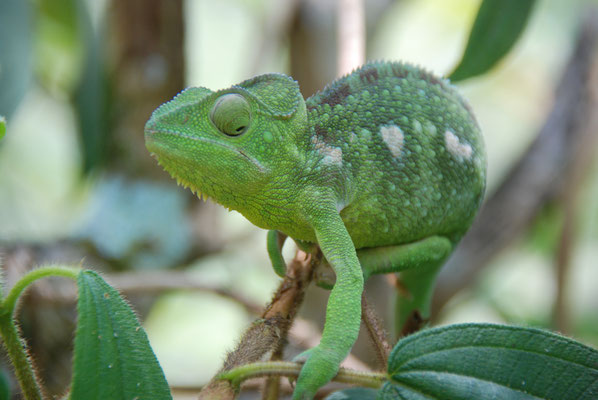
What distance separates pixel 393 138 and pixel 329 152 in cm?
12

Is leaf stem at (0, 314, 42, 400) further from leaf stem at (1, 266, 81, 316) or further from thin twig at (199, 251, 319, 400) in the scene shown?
thin twig at (199, 251, 319, 400)

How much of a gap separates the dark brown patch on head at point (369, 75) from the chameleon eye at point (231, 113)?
0.81 feet

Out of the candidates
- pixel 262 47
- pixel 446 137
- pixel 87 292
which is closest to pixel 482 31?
pixel 446 137

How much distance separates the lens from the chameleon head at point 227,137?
837mm

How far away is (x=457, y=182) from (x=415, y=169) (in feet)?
0.35

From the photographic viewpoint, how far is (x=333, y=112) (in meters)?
0.93

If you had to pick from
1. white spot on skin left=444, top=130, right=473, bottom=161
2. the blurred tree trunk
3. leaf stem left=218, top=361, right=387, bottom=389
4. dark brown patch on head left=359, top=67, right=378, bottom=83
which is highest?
the blurred tree trunk

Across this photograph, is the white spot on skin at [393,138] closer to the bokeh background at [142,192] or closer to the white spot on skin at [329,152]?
the white spot on skin at [329,152]

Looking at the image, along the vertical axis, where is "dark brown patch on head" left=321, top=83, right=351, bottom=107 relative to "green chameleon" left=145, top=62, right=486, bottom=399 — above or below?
above

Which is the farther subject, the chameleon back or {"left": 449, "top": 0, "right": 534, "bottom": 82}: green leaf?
{"left": 449, "top": 0, "right": 534, "bottom": 82}: green leaf

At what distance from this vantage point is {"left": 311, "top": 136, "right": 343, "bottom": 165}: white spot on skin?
35.4 inches

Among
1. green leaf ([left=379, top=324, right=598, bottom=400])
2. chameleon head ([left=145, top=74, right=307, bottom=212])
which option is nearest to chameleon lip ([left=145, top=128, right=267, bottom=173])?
chameleon head ([left=145, top=74, right=307, bottom=212])

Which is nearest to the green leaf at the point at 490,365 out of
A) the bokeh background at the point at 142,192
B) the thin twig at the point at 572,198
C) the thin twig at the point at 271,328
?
the thin twig at the point at 271,328

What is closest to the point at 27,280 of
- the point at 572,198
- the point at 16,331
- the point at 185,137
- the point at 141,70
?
the point at 16,331
